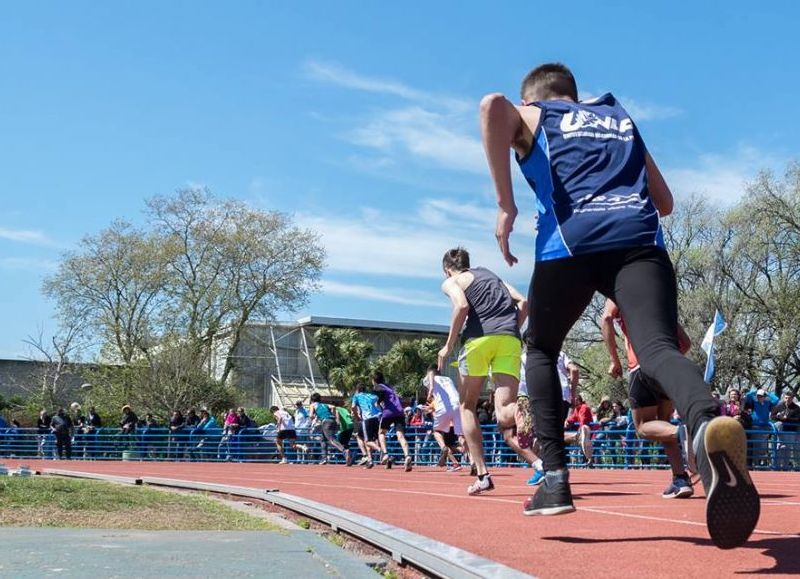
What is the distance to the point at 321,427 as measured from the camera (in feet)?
78.7

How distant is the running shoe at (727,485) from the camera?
3.33 m

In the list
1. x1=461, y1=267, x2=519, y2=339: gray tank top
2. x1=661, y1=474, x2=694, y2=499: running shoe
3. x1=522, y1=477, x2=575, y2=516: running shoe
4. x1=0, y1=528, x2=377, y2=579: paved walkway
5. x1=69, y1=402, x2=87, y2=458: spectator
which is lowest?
x1=0, y1=528, x2=377, y2=579: paved walkway

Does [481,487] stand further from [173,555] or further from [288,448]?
[288,448]

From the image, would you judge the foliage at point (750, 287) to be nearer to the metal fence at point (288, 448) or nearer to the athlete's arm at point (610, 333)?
the metal fence at point (288, 448)

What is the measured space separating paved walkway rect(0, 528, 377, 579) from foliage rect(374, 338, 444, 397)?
63.9 m

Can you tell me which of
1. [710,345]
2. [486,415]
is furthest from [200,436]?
[710,345]

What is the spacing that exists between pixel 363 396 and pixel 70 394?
4515cm

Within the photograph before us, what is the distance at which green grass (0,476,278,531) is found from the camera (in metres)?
6.29

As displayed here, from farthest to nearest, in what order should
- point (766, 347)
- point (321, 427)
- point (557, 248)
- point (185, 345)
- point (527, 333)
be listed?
1. point (185, 345)
2. point (766, 347)
3. point (321, 427)
4. point (527, 333)
5. point (557, 248)

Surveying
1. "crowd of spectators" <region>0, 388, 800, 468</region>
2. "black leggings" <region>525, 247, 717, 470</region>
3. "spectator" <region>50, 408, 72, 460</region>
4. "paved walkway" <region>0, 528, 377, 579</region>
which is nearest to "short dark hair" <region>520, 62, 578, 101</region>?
"black leggings" <region>525, 247, 717, 470</region>

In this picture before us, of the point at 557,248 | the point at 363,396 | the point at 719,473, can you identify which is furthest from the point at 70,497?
the point at 363,396

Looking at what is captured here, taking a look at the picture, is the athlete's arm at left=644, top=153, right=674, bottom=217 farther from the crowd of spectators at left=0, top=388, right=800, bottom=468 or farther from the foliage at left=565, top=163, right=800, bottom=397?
the foliage at left=565, top=163, right=800, bottom=397

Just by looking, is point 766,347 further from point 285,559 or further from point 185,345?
point 285,559

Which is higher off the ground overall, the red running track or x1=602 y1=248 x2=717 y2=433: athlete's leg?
x1=602 y1=248 x2=717 y2=433: athlete's leg
